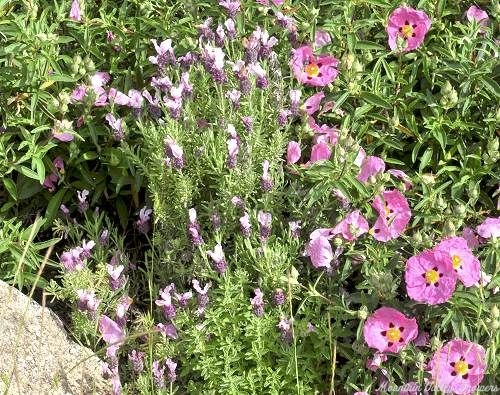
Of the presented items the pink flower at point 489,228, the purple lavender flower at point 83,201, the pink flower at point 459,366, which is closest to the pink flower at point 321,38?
the pink flower at point 489,228

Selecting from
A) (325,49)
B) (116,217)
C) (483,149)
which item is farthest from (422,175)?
(116,217)

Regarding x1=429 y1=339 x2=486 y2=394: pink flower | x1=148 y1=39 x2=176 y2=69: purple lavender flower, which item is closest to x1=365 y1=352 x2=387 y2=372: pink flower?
x1=429 y1=339 x2=486 y2=394: pink flower

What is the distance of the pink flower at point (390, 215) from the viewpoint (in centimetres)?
394

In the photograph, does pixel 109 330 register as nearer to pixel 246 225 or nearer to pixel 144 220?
pixel 144 220

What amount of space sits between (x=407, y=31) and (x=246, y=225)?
1.16m

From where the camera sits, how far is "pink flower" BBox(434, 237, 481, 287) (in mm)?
3680

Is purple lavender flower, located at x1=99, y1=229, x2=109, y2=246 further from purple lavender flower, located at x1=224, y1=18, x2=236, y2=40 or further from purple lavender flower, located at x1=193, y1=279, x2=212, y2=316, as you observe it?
purple lavender flower, located at x1=224, y1=18, x2=236, y2=40

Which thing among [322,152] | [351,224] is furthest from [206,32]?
[351,224]

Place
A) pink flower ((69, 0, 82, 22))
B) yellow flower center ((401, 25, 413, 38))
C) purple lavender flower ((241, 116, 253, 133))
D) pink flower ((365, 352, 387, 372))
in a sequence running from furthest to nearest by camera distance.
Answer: pink flower ((69, 0, 82, 22))
yellow flower center ((401, 25, 413, 38))
purple lavender flower ((241, 116, 253, 133))
pink flower ((365, 352, 387, 372))

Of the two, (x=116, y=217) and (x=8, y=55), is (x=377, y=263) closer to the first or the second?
(x=116, y=217)

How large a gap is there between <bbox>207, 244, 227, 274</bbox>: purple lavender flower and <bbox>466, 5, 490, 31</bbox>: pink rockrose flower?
1567 millimetres

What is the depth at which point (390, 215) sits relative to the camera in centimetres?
400

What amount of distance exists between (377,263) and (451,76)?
103 cm

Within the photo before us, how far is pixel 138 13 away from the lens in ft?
15.9
